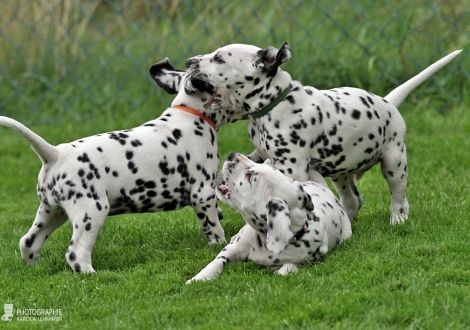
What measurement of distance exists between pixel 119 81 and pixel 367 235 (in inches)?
288

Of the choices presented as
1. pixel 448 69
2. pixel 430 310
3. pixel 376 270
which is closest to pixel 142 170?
pixel 376 270

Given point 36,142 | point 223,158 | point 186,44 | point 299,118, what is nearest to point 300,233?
point 299,118

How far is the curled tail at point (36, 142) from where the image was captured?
5.79 meters

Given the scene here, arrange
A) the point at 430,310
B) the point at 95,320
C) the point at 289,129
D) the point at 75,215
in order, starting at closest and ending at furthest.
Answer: the point at 430,310 < the point at 95,320 < the point at 75,215 < the point at 289,129

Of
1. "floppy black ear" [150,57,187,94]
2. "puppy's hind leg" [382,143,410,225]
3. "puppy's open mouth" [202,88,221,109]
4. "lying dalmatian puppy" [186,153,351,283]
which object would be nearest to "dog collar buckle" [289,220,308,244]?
"lying dalmatian puppy" [186,153,351,283]

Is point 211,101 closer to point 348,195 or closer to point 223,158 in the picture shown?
point 348,195

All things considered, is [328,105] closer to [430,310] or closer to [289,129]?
[289,129]

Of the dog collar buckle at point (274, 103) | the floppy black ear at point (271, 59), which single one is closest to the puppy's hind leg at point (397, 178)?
the dog collar buckle at point (274, 103)

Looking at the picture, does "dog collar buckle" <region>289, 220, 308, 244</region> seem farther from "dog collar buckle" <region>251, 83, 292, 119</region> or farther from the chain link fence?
the chain link fence

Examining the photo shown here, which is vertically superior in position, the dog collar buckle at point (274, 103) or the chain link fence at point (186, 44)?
the dog collar buckle at point (274, 103)

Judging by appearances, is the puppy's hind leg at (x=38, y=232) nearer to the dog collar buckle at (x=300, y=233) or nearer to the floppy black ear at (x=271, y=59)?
the dog collar buckle at (x=300, y=233)

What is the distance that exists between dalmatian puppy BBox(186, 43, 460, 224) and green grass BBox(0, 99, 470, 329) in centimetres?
64

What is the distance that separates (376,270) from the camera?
5512 mm

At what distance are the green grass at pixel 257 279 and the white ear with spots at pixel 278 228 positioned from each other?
0.28 meters
